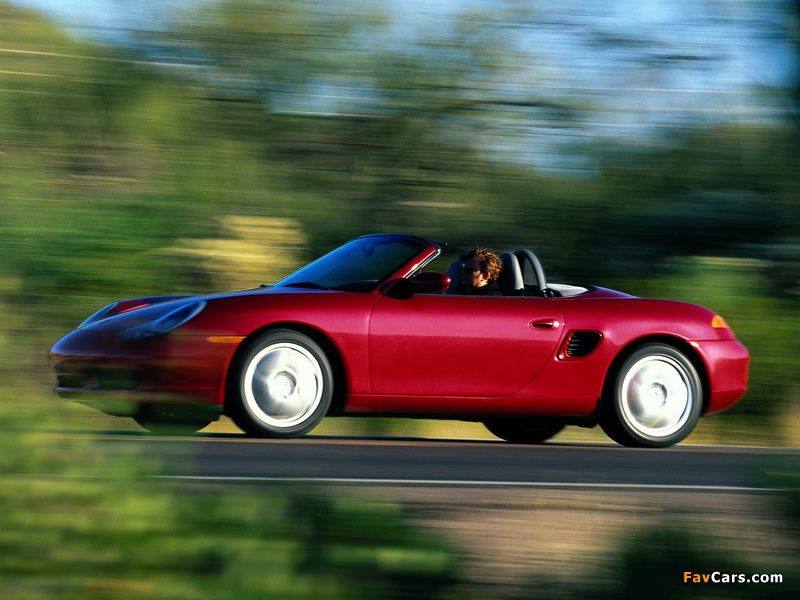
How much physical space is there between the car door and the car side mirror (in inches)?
1.8

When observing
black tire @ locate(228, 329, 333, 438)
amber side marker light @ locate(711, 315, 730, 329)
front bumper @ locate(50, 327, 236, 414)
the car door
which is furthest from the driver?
front bumper @ locate(50, 327, 236, 414)

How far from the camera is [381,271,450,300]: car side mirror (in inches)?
255

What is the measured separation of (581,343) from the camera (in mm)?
6922

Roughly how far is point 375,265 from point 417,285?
0.51 meters

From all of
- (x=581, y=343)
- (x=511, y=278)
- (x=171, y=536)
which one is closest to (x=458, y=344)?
(x=511, y=278)

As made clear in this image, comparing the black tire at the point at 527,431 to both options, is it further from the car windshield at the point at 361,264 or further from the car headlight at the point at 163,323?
the car headlight at the point at 163,323

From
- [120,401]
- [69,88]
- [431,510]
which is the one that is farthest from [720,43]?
[120,401]

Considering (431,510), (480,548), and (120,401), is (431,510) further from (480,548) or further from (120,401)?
(120,401)

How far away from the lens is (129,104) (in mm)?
11852

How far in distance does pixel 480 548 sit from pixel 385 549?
811 millimetres

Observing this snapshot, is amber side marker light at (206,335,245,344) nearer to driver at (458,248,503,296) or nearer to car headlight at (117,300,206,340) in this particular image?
car headlight at (117,300,206,340)

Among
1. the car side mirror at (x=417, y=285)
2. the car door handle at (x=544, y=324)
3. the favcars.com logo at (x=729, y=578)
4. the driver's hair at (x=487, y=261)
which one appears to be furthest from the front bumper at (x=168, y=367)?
the favcars.com logo at (x=729, y=578)

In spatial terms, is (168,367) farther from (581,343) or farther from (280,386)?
(581,343)

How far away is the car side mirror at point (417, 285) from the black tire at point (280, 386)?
2.05 ft
